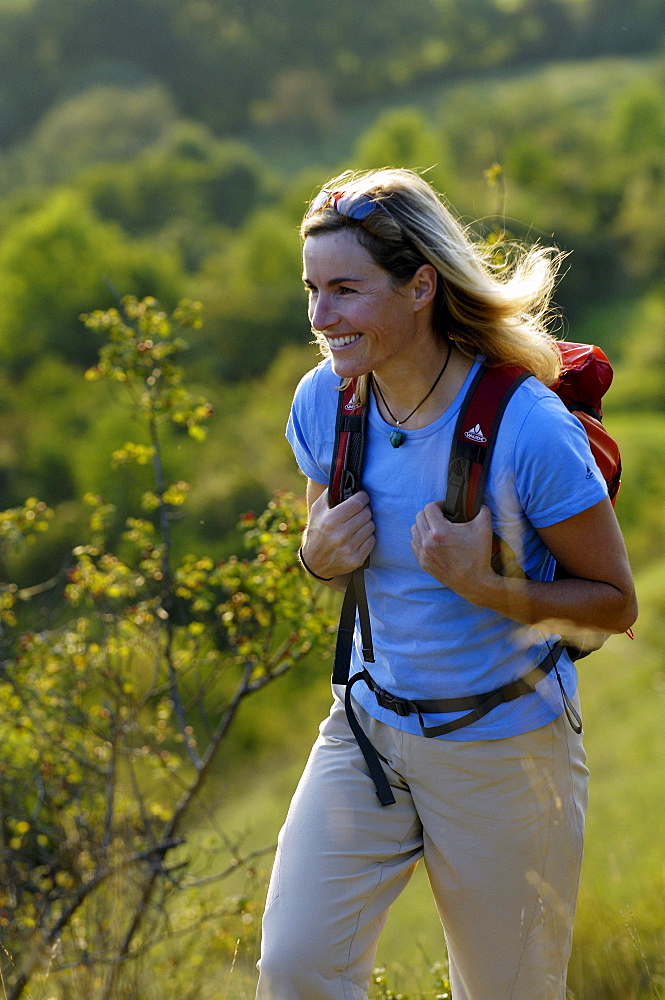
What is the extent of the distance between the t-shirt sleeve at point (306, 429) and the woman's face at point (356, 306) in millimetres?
216

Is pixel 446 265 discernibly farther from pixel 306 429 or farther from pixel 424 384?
pixel 306 429

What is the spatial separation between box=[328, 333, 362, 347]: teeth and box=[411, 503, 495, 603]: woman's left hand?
15.9 inches

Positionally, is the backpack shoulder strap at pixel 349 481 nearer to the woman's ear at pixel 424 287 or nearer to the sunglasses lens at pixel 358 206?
the woman's ear at pixel 424 287

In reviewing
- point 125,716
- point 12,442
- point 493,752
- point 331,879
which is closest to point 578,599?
point 493,752

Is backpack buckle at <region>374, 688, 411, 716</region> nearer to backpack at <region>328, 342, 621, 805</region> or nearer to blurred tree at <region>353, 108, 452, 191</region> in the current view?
backpack at <region>328, 342, 621, 805</region>

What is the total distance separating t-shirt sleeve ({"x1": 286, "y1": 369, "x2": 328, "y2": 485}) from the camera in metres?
2.33

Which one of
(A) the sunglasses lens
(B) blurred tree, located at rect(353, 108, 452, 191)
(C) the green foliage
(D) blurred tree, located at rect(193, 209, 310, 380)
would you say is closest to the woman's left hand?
(A) the sunglasses lens

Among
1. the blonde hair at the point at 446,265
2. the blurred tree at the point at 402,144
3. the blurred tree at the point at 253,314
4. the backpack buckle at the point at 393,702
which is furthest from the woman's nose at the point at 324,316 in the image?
the blurred tree at the point at 402,144

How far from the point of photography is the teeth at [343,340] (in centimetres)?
210

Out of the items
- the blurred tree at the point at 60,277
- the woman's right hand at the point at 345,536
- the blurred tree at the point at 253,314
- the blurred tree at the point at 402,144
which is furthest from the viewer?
the blurred tree at the point at 402,144

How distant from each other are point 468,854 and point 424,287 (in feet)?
3.97

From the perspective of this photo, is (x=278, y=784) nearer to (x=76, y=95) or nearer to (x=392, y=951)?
(x=392, y=951)

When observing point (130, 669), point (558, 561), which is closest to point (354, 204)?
point (558, 561)

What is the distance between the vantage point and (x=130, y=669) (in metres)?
5.00
